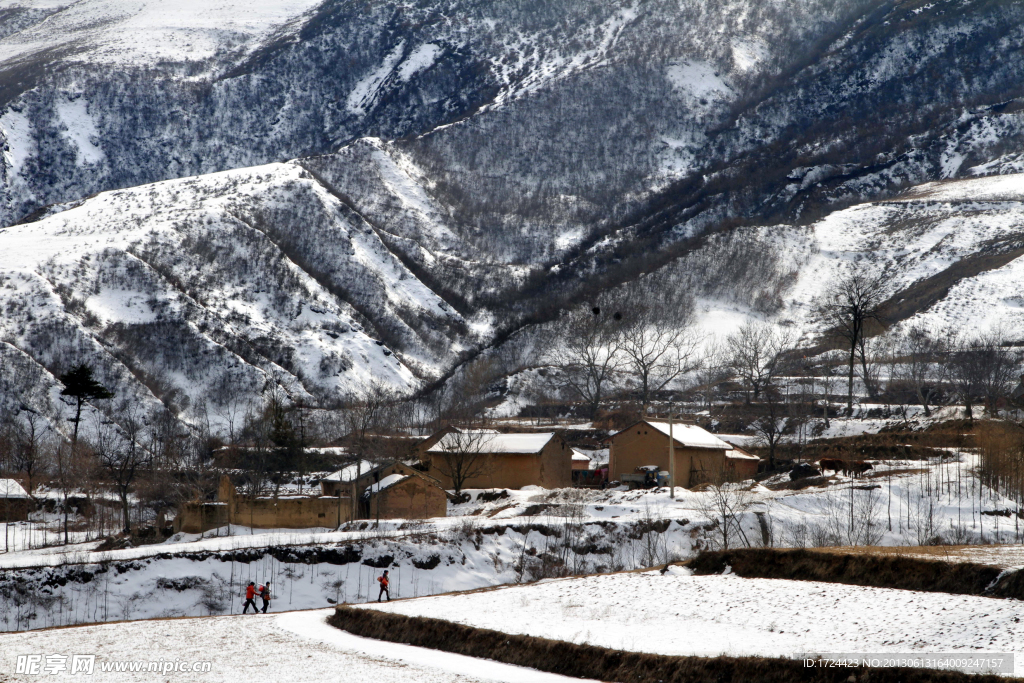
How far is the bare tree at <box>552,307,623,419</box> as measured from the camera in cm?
11947

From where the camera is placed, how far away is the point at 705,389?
118000 mm

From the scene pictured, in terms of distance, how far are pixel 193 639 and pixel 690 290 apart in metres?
135

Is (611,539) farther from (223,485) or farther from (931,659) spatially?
(931,659)

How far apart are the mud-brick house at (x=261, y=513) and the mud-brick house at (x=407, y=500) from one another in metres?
3.68

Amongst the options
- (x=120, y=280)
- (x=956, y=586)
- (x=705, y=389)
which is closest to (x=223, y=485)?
(x=956, y=586)

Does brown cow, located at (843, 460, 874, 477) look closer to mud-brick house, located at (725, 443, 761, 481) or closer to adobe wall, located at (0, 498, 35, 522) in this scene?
mud-brick house, located at (725, 443, 761, 481)

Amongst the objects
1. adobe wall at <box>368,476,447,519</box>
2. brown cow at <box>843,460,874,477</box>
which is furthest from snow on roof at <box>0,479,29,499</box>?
brown cow at <box>843,460,874,477</box>

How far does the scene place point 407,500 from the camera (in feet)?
208

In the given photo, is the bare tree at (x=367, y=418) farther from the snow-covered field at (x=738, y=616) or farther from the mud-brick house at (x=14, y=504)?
the snow-covered field at (x=738, y=616)

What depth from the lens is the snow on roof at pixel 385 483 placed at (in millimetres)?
63531

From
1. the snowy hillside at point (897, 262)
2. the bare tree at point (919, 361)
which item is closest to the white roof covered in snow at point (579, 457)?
the bare tree at point (919, 361)

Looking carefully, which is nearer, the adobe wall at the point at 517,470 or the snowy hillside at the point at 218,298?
the adobe wall at the point at 517,470

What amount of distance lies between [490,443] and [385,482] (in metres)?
13.6
